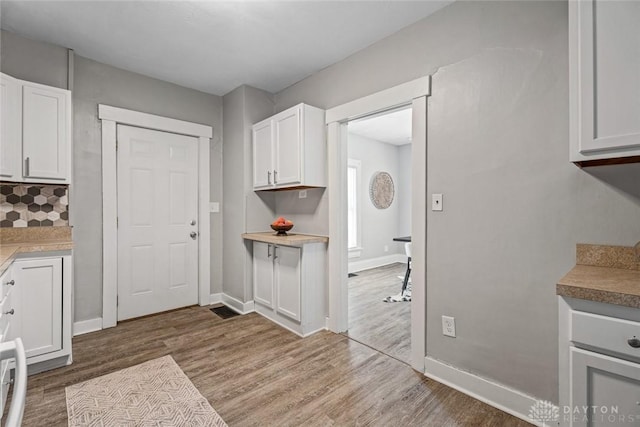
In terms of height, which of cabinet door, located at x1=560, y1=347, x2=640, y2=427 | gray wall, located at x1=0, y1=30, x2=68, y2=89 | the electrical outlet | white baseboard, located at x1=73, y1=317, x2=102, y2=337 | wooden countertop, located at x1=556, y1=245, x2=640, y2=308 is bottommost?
white baseboard, located at x1=73, y1=317, x2=102, y2=337

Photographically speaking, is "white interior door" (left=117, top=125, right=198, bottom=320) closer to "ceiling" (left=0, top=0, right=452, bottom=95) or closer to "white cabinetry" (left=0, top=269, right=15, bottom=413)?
"ceiling" (left=0, top=0, right=452, bottom=95)

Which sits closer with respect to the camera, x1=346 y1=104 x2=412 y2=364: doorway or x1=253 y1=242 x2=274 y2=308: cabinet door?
x1=253 y1=242 x2=274 y2=308: cabinet door

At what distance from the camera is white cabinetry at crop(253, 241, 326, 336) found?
2.77 meters

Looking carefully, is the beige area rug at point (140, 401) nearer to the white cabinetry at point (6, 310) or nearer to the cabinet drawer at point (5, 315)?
the white cabinetry at point (6, 310)

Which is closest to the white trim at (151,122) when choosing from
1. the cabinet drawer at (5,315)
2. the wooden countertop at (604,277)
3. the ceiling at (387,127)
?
the cabinet drawer at (5,315)

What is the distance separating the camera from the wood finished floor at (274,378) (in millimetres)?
1704

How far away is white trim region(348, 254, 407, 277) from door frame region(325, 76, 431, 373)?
8.98 ft

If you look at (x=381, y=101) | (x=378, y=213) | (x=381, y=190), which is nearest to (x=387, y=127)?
(x=381, y=190)

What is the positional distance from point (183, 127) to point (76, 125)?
964 mm

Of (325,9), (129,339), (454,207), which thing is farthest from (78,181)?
(454,207)

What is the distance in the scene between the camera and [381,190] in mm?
6133

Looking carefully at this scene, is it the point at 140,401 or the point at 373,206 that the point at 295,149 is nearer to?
the point at 140,401

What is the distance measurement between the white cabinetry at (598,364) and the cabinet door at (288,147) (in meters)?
2.17

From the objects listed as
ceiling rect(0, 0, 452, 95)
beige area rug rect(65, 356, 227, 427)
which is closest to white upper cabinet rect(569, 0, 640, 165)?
ceiling rect(0, 0, 452, 95)
